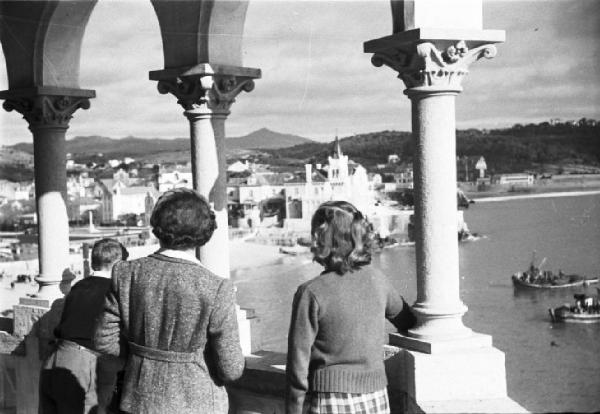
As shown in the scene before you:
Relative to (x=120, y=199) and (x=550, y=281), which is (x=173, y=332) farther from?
(x=120, y=199)

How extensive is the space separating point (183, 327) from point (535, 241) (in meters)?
18.3

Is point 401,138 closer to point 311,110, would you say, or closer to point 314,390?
point 311,110

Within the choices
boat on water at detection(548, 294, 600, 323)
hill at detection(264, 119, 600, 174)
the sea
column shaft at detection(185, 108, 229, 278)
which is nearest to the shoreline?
the sea

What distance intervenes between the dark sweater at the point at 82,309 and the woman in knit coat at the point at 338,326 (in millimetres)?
1791

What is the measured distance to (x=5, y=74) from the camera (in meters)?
9.49

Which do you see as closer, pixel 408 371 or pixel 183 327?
pixel 183 327

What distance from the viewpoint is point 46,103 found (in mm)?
8914

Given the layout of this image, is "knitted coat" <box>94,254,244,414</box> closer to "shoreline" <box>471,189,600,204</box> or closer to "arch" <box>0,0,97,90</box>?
"arch" <box>0,0,97,90</box>

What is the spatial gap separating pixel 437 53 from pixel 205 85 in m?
3.22

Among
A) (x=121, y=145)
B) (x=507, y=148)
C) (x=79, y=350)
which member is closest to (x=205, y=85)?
(x=79, y=350)

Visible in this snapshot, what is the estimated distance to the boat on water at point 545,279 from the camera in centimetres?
1781

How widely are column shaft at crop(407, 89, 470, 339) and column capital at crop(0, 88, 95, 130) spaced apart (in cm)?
518

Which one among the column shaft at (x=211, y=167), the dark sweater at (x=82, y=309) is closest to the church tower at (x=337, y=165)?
the column shaft at (x=211, y=167)

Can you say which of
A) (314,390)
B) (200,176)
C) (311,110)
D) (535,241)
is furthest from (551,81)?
(314,390)
